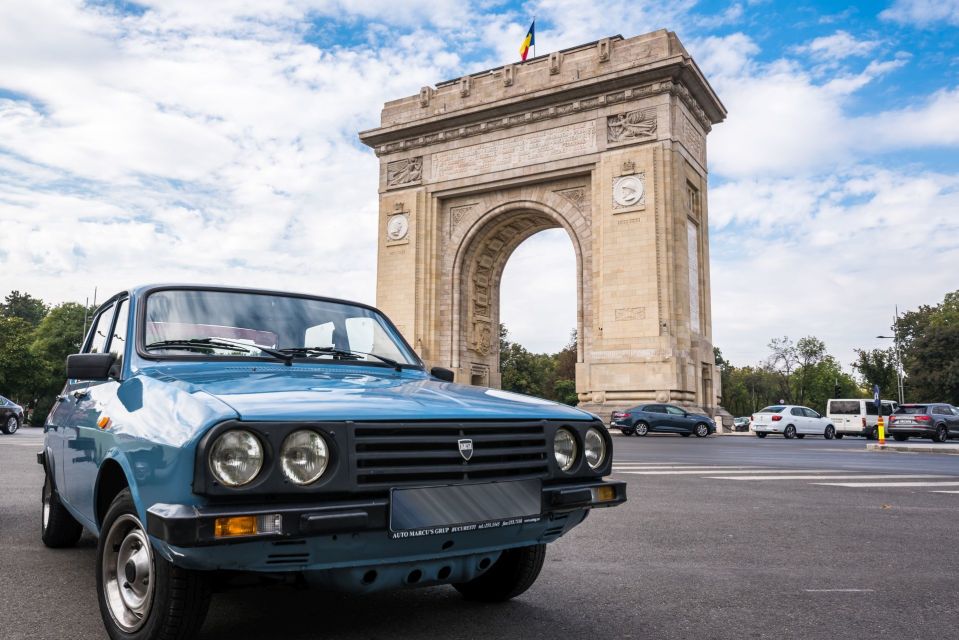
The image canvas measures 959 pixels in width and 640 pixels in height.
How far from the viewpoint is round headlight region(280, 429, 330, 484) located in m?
2.54

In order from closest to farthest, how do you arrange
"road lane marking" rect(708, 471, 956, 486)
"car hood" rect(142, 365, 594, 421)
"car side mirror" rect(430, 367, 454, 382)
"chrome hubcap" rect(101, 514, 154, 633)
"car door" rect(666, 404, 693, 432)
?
"car hood" rect(142, 365, 594, 421)
"chrome hubcap" rect(101, 514, 154, 633)
"car side mirror" rect(430, 367, 454, 382)
"road lane marking" rect(708, 471, 956, 486)
"car door" rect(666, 404, 693, 432)

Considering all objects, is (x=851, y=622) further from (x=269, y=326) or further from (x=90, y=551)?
(x=90, y=551)

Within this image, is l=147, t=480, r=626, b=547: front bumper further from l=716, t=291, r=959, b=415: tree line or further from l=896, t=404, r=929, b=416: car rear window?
l=716, t=291, r=959, b=415: tree line

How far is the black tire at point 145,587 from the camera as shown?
2600 millimetres

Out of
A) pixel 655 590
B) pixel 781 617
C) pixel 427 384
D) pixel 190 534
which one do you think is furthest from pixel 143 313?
pixel 781 617

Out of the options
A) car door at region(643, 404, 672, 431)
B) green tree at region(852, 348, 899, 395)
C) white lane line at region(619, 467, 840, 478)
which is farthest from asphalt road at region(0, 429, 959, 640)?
green tree at region(852, 348, 899, 395)

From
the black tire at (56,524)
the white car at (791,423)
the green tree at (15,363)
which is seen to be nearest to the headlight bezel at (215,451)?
the black tire at (56,524)

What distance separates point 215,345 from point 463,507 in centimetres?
162

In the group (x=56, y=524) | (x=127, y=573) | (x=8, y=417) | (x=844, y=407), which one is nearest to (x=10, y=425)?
(x=8, y=417)

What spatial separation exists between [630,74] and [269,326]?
28.4m

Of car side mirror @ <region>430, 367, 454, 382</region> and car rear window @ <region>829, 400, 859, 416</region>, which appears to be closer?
car side mirror @ <region>430, 367, 454, 382</region>

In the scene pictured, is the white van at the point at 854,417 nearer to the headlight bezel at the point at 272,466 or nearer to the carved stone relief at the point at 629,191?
the carved stone relief at the point at 629,191

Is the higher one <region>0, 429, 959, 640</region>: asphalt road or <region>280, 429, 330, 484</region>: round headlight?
<region>280, 429, 330, 484</region>: round headlight

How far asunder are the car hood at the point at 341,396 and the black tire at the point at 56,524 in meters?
1.98
